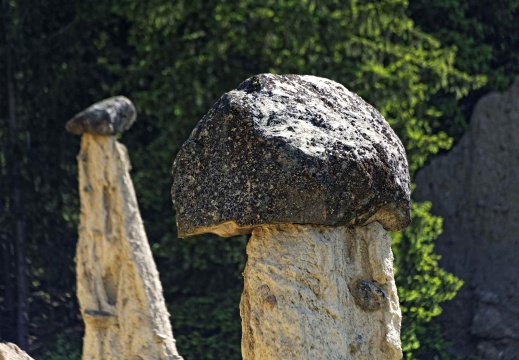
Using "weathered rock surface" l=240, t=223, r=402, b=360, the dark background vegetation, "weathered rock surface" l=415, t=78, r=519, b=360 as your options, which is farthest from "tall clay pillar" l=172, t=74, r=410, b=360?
"weathered rock surface" l=415, t=78, r=519, b=360

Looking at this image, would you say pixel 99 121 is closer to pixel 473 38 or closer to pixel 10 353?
pixel 10 353

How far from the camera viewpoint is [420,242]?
1662 centimetres

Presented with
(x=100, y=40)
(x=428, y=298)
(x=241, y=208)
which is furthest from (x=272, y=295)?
(x=100, y=40)

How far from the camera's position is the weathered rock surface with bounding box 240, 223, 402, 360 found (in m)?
6.69

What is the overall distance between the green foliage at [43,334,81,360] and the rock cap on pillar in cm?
1025

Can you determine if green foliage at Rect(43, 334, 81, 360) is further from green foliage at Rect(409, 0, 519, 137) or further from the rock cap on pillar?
the rock cap on pillar

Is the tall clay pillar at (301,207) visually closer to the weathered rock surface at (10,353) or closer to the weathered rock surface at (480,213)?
the weathered rock surface at (10,353)

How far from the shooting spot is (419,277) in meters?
16.3

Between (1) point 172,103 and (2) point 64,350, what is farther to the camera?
(2) point 64,350

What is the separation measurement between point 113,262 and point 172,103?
17.0 ft

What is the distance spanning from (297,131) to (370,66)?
9915mm

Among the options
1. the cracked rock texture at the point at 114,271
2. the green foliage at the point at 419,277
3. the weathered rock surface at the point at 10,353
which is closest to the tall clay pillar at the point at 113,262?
the cracked rock texture at the point at 114,271

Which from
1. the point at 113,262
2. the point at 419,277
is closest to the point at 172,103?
the point at 419,277

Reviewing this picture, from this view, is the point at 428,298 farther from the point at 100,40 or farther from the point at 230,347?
the point at 100,40
